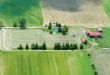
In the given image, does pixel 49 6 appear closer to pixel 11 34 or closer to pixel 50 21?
pixel 50 21

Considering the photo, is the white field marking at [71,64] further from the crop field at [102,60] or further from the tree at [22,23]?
the tree at [22,23]

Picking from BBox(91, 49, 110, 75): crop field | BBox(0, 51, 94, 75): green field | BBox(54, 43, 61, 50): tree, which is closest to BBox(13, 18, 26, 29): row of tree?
BBox(0, 51, 94, 75): green field

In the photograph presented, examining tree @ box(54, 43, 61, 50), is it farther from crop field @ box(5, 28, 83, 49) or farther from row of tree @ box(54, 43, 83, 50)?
crop field @ box(5, 28, 83, 49)

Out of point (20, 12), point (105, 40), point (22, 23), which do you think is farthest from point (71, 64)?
point (20, 12)

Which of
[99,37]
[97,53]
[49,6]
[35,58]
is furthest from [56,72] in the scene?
[49,6]

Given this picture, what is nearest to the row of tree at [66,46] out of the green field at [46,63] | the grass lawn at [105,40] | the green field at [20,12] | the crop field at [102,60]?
the green field at [46,63]

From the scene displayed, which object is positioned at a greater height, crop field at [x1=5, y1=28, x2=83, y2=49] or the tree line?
crop field at [x1=5, y1=28, x2=83, y2=49]
